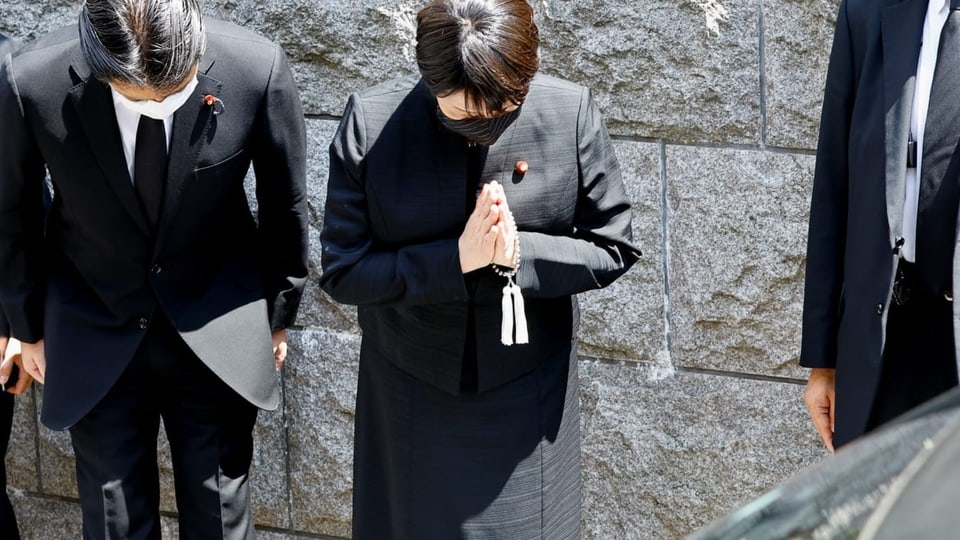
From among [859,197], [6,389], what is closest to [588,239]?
[859,197]

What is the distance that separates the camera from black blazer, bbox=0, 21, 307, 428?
359 cm

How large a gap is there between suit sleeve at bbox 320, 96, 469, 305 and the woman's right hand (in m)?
0.03

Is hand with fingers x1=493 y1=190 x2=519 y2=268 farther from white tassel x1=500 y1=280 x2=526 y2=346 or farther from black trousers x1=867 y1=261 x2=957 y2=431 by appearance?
black trousers x1=867 y1=261 x2=957 y2=431

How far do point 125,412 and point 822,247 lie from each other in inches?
74.6

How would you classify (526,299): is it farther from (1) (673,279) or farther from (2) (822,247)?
(1) (673,279)

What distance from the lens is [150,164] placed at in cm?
363

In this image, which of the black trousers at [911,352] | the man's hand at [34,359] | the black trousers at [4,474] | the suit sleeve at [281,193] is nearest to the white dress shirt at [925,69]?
the black trousers at [911,352]

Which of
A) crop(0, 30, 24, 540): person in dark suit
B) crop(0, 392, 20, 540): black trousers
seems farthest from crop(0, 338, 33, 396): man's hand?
crop(0, 392, 20, 540): black trousers

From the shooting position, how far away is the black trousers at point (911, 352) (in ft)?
9.89

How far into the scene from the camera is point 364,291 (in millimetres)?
3291

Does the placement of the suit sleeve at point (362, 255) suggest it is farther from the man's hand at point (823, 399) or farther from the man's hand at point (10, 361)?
the man's hand at point (10, 361)

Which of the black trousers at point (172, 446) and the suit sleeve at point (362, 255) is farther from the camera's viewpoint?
the black trousers at point (172, 446)

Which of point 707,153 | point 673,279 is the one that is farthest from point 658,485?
point 707,153

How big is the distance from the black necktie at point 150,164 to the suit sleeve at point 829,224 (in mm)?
1638
